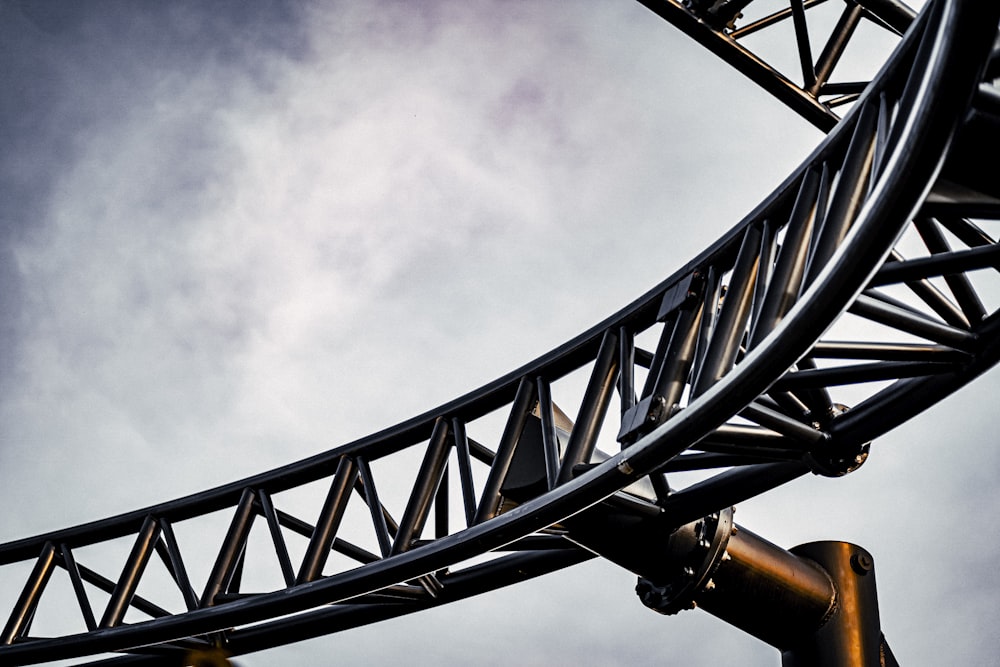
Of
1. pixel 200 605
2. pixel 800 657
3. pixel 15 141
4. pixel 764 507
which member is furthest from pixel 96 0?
pixel 764 507

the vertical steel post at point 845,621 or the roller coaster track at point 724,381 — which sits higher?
the roller coaster track at point 724,381

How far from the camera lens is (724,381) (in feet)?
16.5

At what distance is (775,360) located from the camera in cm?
477

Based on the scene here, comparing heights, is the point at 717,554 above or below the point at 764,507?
below

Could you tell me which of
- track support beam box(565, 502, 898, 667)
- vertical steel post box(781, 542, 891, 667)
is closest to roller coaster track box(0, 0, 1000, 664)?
track support beam box(565, 502, 898, 667)

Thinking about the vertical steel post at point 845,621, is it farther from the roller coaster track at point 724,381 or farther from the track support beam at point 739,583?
the roller coaster track at point 724,381

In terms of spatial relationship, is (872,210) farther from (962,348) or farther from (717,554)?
(717,554)

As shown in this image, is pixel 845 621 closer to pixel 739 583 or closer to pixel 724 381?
pixel 739 583

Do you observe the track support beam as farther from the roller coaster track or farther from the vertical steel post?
the roller coaster track

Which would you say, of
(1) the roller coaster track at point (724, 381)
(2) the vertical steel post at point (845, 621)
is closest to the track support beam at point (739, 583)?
(2) the vertical steel post at point (845, 621)

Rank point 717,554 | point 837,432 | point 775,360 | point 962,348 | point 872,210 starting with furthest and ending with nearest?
point 717,554 < point 837,432 < point 962,348 < point 775,360 < point 872,210

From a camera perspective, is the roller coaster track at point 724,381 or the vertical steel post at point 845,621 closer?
the roller coaster track at point 724,381

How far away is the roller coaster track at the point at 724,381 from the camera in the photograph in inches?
170

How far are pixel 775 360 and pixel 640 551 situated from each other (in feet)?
6.20
